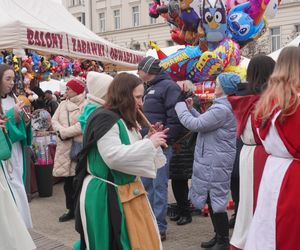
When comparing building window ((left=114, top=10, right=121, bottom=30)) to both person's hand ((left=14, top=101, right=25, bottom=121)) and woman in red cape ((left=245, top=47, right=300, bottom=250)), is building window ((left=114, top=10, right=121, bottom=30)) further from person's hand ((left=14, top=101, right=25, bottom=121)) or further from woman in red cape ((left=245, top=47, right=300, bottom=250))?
woman in red cape ((left=245, top=47, right=300, bottom=250))

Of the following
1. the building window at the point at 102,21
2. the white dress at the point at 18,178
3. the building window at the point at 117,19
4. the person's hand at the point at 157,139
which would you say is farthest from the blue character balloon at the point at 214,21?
the building window at the point at 102,21

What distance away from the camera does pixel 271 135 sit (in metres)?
2.86

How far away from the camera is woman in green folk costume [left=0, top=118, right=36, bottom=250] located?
3752 mm

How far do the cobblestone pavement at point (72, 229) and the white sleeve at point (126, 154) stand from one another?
2.02 meters

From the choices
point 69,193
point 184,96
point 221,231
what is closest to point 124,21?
point 69,193

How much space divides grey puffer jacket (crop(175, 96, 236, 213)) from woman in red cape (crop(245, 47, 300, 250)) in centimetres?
139

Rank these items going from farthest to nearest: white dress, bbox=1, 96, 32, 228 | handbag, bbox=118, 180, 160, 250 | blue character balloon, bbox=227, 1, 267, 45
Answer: blue character balloon, bbox=227, 1, 267, 45 < white dress, bbox=1, 96, 32, 228 < handbag, bbox=118, 180, 160, 250

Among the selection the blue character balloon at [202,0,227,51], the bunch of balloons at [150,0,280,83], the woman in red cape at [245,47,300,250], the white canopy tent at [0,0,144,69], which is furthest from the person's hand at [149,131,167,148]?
the white canopy tent at [0,0,144,69]

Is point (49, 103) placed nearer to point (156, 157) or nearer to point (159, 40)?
point (156, 157)

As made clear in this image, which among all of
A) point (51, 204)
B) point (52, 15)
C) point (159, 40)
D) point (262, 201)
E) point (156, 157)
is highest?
point (159, 40)

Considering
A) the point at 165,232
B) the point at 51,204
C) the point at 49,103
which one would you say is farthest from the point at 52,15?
the point at 165,232

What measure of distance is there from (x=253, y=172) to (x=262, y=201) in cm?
59

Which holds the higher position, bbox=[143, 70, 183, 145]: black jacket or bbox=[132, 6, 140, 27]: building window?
bbox=[132, 6, 140, 27]: building window

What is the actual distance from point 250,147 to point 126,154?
1.16 metres
